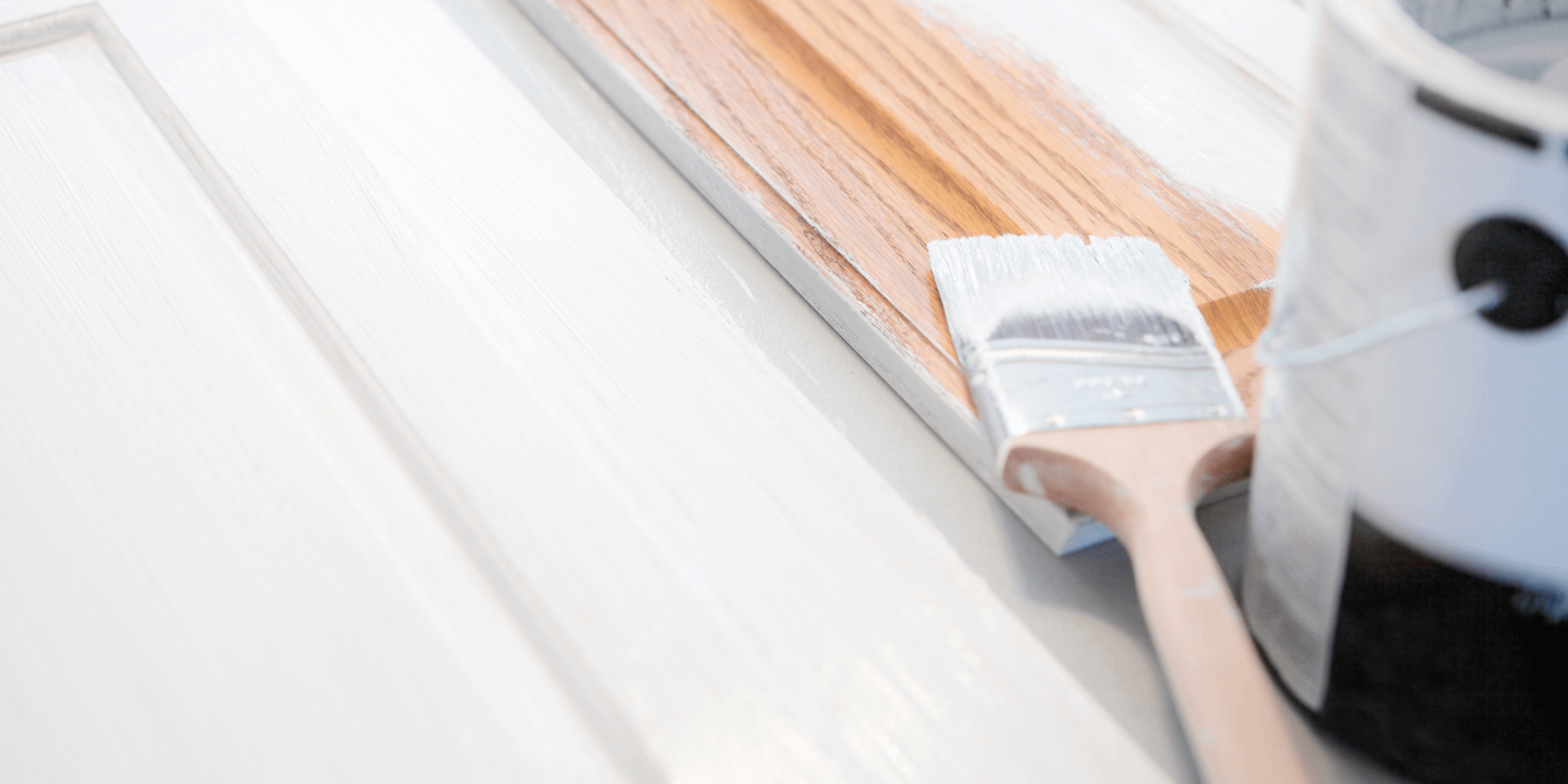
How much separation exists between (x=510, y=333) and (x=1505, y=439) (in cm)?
32

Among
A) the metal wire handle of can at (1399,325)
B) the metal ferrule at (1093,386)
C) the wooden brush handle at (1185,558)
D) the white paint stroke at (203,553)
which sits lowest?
the wooden brush handle at (1185,558)

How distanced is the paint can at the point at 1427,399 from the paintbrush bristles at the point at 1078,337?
2.3 inches

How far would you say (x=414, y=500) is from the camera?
38cm

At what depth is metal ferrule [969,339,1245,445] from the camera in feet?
1.16

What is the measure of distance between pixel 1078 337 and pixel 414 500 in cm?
23

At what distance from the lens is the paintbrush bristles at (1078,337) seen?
0.36 metres

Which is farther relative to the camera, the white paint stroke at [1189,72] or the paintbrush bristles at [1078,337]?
the white paint stroke at [1189,72]

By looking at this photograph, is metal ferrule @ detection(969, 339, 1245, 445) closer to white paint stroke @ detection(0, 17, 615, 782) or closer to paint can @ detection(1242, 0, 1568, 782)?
paint can @ detection(1242, 0, 1568, 782)

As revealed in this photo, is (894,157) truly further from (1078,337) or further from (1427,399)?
(1427,399)

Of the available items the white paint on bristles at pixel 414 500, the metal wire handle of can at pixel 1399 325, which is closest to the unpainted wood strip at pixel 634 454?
the white paint on bristles at pixel 414 500

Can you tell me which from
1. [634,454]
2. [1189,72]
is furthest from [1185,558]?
[1189,72]

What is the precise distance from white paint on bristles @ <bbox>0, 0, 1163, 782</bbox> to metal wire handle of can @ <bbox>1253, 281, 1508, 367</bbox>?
135 mm

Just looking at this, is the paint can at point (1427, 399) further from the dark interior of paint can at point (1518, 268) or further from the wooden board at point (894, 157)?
the wooden board at point (894, 157)

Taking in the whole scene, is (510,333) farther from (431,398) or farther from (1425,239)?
(1425,239)
